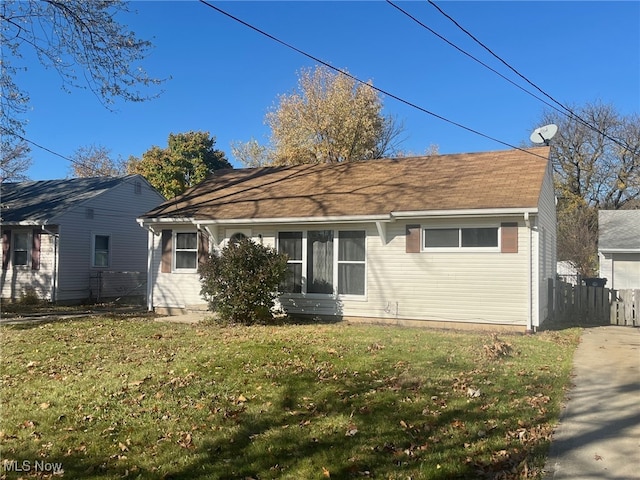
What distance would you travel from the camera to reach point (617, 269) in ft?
71.2

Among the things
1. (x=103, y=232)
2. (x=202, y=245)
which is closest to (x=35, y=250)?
(x=103, y=232)

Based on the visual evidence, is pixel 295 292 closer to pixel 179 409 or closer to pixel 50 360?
pixel 50 360

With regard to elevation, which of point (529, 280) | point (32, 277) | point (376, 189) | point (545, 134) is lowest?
point (32, 277)

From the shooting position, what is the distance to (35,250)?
63.8 feet

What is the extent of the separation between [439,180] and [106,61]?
27.4 feet

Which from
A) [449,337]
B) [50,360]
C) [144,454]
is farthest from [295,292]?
[144,454]

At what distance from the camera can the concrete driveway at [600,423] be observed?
13.8 feet

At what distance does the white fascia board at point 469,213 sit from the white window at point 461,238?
505 millimetres

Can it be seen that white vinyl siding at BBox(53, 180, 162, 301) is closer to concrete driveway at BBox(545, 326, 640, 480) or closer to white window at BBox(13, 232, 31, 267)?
white window at BBox(13, 232, 31, 267)

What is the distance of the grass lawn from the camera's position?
4.30 metres

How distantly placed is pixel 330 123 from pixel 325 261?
2281 centimetres

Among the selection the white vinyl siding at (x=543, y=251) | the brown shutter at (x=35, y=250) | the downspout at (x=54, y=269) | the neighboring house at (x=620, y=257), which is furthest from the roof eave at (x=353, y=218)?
the neighboring house at (x=620, y=257)

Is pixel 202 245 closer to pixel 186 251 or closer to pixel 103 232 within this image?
pixel 186 251

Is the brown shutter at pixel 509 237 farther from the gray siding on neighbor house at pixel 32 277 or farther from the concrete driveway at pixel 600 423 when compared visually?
the gray siding on neighbor house at pixel 32 277
